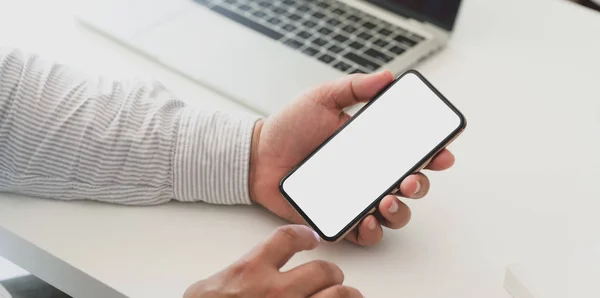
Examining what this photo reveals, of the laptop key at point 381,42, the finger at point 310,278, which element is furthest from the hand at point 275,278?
the laptop key at point 381,42

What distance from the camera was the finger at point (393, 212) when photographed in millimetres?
561

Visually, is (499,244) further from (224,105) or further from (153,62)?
(153,62)

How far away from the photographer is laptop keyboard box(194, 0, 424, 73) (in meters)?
0.79

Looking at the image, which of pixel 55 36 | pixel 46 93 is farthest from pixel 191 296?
pixel 55 36

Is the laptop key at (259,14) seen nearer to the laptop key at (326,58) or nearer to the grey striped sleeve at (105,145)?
the laptop key at (326,58)

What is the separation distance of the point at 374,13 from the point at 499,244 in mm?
354

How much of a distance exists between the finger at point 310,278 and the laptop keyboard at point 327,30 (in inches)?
11.4

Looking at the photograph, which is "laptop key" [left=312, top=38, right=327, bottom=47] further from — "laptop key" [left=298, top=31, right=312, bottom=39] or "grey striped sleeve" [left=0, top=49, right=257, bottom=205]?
"grey striped sleeve" [left=0, top=49, right=257, bottom=205]

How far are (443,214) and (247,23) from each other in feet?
1.13

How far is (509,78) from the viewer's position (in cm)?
77

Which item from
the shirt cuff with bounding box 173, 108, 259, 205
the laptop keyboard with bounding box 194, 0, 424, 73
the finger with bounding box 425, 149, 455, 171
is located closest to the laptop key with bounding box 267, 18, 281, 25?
the laptop keyboard with bounding box 194, 0, 424, 73

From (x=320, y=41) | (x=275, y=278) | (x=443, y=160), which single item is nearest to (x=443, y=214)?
(x=443, y=160)

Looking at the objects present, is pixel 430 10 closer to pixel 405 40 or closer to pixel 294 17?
pixel 405 40

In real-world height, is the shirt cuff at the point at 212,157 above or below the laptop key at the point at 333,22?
below
